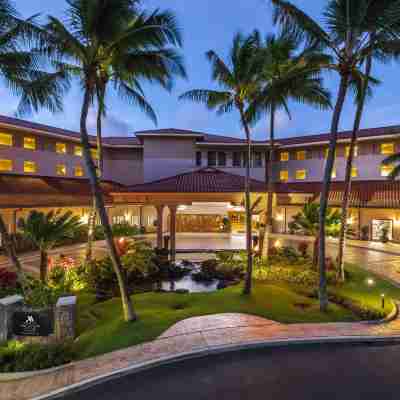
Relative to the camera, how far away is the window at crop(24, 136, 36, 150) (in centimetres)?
2861

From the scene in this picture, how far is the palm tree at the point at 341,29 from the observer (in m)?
9.65

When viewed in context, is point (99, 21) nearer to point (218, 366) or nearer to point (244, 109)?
point (244, 109)

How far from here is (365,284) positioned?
15070mm

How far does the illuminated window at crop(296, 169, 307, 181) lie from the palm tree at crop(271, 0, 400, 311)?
24.3 meters

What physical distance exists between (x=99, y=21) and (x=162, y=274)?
1281 centimetres

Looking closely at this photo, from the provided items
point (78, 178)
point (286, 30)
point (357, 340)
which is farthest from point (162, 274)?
point (78, 178)

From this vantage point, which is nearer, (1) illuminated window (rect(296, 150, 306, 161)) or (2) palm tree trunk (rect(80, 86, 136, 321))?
(2) palm tree trunk (rect(80, 86, 136, 321))

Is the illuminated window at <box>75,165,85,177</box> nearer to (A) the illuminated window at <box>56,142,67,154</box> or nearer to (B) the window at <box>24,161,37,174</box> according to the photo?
(A) the illuminated window at <box>56,142,67,154</box>

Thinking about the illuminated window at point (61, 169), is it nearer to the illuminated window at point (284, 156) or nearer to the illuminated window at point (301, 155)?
the illuminated window at point (284, 156)

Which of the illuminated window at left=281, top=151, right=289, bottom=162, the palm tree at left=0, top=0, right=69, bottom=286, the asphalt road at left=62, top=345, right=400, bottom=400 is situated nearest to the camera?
the asphalt road at left=62, top=345, right=400, bottom=400

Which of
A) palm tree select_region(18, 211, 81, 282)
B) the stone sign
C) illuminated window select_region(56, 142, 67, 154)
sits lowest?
the stone sign

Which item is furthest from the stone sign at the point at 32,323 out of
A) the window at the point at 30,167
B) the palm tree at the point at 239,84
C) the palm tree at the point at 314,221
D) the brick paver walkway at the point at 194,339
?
the window at the point at 30,167

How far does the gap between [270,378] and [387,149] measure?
30.8 meters

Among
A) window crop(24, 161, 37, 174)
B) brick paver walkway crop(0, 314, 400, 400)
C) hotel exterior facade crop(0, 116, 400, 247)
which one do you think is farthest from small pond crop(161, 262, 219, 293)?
window crop(24, 161, 37, 174)
